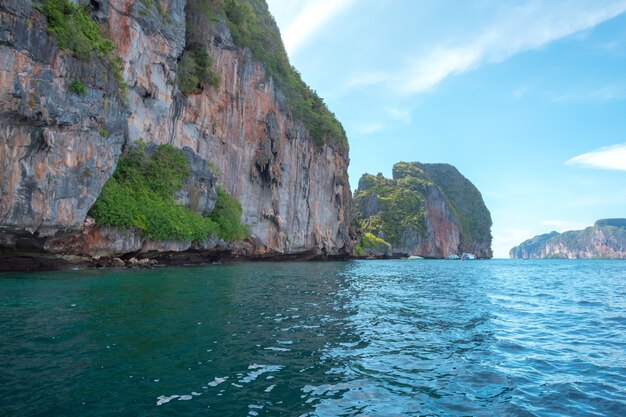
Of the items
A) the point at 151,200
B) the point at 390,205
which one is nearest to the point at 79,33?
the point at 151,200

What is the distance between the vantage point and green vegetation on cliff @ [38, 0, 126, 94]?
20.6m

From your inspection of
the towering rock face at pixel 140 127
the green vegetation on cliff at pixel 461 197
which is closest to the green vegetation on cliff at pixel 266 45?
the towering rock face at pixel 140 127

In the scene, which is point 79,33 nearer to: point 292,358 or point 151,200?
point 151,200

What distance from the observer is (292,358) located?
789 cm

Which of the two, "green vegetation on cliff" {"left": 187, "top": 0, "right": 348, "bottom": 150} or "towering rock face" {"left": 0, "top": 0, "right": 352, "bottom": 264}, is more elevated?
"green vegetation on cliff" {"left": 187, "top": 0, "right": 348, "bottom": 150}

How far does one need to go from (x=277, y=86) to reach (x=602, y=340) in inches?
1915

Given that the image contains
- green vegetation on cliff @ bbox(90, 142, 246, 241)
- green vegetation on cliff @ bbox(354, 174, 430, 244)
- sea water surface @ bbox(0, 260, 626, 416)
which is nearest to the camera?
sea water surface @ bbox(0, 260, 626, 416)

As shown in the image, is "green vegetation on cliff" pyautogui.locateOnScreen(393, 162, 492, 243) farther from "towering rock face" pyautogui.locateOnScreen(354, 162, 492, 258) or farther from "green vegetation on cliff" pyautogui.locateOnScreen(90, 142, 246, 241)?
"green vegetation on cliff" pyautogui.locateOnScreen(90, 142, 246, 241)

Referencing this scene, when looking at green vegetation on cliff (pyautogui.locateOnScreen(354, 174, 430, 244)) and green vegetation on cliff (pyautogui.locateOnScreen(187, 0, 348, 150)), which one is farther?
green vegetation on cliff (pyautogui.locateOnScreen(354, 174, 430, 244))

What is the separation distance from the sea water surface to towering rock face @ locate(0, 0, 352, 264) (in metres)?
7.69

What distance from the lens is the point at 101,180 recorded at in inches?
932

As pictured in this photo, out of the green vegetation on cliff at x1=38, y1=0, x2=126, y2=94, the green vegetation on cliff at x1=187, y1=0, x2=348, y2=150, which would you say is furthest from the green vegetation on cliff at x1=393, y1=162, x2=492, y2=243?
the green vegetation on cliff at x1=38, y1=0, x2=126, y2=94

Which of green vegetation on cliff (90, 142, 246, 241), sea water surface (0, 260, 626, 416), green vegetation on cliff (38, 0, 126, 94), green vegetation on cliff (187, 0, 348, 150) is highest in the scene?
green vegetation on cliff (187, 0, 348, 150)

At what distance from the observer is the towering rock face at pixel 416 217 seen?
424 ft
